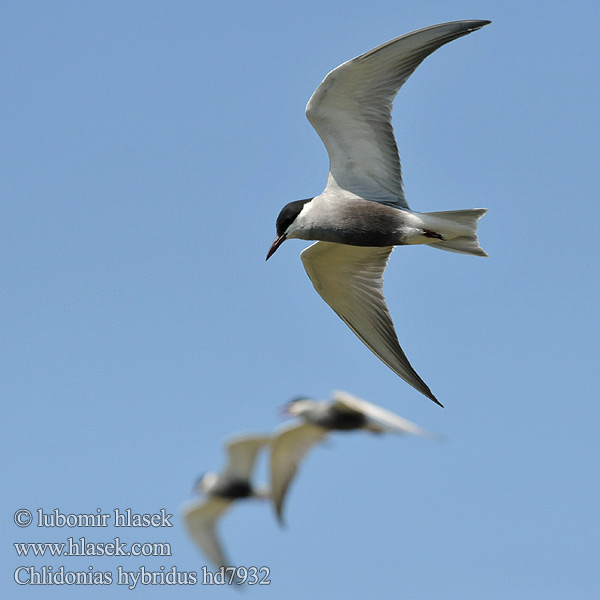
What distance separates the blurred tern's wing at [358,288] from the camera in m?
13.1

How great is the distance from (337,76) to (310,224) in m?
1.68

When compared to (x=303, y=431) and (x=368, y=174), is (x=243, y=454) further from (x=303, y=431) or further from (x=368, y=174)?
(x=368, y=174)

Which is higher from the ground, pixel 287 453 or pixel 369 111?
pixel 369 111

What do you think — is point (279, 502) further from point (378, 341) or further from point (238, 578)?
point (378, 341)

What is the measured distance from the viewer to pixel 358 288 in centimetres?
1335

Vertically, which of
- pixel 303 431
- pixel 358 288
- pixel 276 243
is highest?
pixel 276 243

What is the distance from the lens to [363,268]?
1333cm

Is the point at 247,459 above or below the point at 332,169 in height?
below

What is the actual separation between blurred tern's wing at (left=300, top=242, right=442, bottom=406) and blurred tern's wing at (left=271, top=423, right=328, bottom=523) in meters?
2.14

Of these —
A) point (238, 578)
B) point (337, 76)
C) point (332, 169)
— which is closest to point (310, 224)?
point (332, 169)

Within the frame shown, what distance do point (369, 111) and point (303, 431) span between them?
3619 millimetres

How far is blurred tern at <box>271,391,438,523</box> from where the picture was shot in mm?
10547

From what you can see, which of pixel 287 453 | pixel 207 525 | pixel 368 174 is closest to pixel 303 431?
pixel 287 453

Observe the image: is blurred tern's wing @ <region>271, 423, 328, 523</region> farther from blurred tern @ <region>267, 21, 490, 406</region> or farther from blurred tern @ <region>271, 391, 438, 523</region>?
blurred tern @ <region>267, 21, 490, 406</region>
